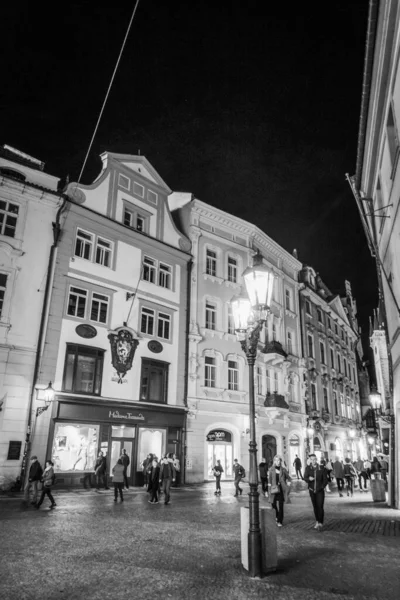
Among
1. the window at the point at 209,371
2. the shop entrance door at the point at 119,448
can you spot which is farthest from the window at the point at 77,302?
the window at the point at 209,371

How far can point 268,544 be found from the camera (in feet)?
22.7

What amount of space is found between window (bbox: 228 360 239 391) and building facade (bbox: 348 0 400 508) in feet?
42.2

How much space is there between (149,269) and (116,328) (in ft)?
16.7

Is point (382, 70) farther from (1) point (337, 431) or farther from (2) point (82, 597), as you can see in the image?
(1) point (337, 431)

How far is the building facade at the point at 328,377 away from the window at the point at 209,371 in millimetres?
11766

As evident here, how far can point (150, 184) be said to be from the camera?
28.3 meters

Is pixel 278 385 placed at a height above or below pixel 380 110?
below

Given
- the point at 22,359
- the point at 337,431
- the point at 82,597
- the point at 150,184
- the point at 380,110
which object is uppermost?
the point at 150,184

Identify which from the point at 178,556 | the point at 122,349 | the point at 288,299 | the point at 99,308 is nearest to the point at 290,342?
the point at 288,299

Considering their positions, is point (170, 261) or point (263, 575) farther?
point (170, 261)

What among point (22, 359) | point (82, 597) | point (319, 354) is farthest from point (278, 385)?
point (82, 597)

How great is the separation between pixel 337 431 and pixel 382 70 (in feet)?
121

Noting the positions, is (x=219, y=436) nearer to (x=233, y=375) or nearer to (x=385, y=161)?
(x=233, y=375)

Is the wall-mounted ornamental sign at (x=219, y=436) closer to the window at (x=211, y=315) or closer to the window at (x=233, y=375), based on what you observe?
the window at (x=233, y=375)
